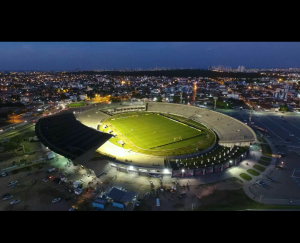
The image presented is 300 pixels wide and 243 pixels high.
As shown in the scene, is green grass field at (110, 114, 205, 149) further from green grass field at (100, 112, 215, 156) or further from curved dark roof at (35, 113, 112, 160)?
curved dark roof at (35, 113, 112, 160)

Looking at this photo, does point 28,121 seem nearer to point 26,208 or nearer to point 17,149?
point 17,149

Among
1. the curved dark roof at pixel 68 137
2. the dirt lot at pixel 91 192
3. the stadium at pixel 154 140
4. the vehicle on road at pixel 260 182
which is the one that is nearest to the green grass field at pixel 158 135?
the stadium at pixel 154 140

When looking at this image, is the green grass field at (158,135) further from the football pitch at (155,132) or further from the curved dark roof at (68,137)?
the curved dark roof at (68,137)

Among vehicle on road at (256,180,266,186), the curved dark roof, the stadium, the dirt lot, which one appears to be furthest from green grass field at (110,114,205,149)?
vehicle on road at (256,180,266,186)

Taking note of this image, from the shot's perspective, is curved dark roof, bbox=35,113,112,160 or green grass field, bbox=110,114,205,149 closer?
curved dark roof, bbox=35,113,112,160

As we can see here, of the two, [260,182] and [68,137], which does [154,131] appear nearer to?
[68,137]

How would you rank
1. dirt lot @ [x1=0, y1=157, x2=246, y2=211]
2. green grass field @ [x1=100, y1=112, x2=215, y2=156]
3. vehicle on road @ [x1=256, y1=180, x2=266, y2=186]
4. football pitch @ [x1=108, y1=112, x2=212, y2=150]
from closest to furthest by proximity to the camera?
dirt lot @ [x1=0, y1=157, x2=246, y2=211], vehicle on road @ [x1=256, y1=180, x2=266, y2=186], green grass field @ [x1=100, y1=112, x2=215, y2=156], football pitch @ [x1=108, y1=112, x2=212, y2=150]

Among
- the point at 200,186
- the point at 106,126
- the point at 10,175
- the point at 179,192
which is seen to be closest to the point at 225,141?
the point at 200,186
